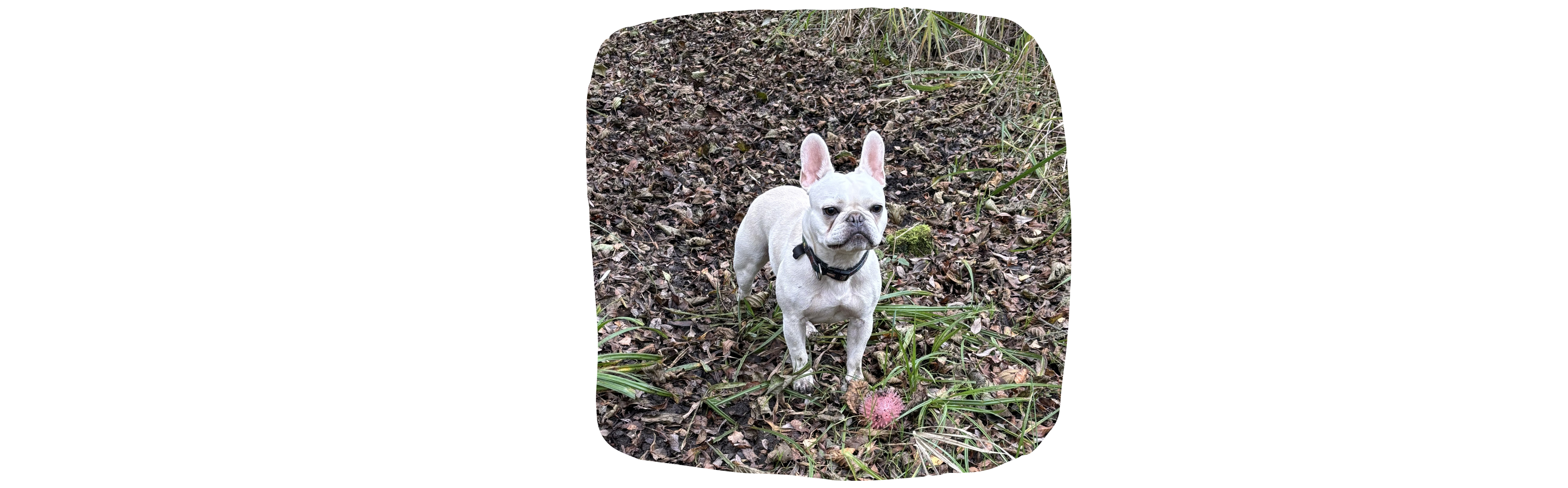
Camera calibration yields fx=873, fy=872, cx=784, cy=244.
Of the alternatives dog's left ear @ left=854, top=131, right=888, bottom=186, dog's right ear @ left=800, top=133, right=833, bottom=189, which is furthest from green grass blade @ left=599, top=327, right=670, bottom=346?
dog's left ear @ left=854, top=131, right=888, bottom=186

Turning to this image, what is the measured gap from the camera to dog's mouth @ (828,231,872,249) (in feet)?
12.5

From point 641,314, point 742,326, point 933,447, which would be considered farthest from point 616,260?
point 933,447

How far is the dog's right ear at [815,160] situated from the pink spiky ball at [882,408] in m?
1.05

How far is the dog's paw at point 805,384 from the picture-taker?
438 cm

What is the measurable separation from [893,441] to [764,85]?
273 centimetres

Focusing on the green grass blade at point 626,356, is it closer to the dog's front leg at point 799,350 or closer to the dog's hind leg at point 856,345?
the dog's front leg at point 799,350

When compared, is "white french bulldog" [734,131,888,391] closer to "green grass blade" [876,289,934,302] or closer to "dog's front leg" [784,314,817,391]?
"dog's front leg" [784,314,817,391]

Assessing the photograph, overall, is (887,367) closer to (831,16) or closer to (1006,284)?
(1006,284)

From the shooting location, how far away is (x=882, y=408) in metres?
4.10

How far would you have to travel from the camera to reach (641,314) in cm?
471

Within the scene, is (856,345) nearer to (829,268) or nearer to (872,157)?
(829,268)

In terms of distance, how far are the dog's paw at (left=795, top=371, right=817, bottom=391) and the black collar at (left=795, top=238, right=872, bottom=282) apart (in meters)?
0.55

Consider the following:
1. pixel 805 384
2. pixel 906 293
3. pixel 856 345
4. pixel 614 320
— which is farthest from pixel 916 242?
pixel 614 320

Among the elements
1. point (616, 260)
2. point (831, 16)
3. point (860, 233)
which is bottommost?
point (616, 260)
